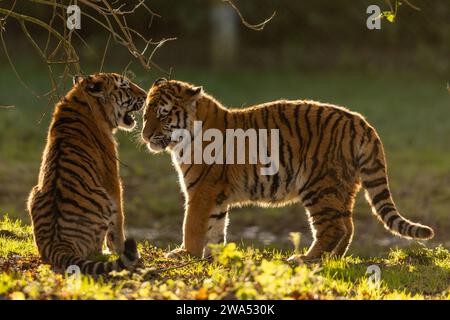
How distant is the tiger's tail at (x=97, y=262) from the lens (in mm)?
6477

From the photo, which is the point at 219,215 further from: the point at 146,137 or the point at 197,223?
the point at 146,137

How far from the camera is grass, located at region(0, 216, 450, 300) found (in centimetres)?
601

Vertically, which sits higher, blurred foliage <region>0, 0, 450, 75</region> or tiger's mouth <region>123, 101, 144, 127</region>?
blurred foliage <region>0, 0, 450, 75</region>

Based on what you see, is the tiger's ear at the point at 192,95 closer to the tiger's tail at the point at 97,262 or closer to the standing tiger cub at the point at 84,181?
the standing tiger cub at the point at 84,181

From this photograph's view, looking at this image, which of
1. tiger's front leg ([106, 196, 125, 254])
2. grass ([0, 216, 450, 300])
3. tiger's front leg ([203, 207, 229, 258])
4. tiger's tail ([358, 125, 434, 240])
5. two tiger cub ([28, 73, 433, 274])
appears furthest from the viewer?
tiger's front leg ([203, 207, 229, 258])

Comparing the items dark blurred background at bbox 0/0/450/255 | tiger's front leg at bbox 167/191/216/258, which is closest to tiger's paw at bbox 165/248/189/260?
tiger's front leg at bbox 167/191/216/258

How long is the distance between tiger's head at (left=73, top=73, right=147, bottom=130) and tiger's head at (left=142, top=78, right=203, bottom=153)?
0.19 metres

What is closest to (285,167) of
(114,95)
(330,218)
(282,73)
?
(330,218)

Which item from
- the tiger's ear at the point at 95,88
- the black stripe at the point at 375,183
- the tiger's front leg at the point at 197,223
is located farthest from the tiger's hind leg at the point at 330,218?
the tiger's ear at the point at 95,88

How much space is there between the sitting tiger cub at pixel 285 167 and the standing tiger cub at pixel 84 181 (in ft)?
1.75

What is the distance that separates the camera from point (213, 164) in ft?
27.6

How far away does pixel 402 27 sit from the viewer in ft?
86.9

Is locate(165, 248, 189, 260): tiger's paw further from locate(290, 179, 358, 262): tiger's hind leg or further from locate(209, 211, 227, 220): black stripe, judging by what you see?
locate(290, 179, 358, 262): tiger's hind leg
